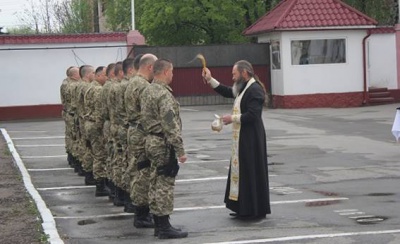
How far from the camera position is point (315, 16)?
29250 mm

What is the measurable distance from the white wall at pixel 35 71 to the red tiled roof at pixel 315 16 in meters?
6.60

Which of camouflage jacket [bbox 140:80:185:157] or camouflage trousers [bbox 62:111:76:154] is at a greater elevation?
camouflage jacket [bbox 140:80:185:157]

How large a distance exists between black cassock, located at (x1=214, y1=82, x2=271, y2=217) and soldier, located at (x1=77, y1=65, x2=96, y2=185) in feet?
11.8

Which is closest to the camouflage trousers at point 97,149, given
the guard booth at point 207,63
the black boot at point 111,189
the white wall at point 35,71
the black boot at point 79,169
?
the black boot at point 111,189

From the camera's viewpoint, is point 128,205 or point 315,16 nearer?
point 128,205

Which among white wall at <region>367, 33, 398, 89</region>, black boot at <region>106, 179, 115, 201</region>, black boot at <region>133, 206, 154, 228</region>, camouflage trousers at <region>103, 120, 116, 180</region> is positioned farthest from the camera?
white wall at <region>367, 33, 398, 89</region>

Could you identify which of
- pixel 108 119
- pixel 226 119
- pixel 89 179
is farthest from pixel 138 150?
pixel 89 179

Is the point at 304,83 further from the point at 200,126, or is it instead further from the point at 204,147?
the point at 204,147

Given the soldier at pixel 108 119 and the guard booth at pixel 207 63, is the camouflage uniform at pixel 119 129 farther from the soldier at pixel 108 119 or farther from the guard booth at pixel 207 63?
the guard booth at pixel 207 63

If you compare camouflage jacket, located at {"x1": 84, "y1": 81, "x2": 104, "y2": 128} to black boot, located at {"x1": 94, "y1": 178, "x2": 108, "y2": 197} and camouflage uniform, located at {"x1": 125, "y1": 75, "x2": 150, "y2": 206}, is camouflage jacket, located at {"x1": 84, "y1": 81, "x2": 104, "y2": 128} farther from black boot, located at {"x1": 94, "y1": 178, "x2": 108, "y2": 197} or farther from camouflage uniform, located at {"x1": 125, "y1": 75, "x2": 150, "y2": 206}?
camouflage uniform, located at {"x1": 125, "y1": 75, "x2": 150, "y2": 206}

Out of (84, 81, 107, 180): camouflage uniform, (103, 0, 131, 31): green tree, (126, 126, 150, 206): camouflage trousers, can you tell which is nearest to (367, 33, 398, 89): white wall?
(103, 0, 131, 31): green tree

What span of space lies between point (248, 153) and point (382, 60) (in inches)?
884

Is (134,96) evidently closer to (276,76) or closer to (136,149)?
(136,149)

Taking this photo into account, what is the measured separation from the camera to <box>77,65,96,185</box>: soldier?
41.0 ft
